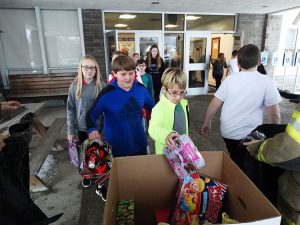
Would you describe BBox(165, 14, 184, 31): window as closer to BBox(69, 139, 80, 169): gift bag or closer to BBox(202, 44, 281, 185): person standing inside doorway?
BBox(202, 44, 281, 185): person standing inside doorway

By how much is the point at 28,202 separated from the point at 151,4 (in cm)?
648

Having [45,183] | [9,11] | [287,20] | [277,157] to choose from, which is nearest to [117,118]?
[277,157]

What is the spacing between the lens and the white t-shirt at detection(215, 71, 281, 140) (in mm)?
2014

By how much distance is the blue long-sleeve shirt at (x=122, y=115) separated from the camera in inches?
77.0

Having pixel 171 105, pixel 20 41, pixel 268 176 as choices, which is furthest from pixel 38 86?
pixel 268 176

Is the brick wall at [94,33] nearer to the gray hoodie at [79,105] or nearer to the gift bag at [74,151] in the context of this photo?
the gray hoodie at [79,105]

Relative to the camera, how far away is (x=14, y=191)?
104 cm

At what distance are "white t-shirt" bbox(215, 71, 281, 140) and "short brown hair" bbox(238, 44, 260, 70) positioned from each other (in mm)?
72

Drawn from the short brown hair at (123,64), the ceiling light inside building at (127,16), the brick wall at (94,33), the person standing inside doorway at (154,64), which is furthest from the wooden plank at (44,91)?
the short brown hair at (123,64)

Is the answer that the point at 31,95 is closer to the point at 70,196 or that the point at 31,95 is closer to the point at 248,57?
the point at 70,196

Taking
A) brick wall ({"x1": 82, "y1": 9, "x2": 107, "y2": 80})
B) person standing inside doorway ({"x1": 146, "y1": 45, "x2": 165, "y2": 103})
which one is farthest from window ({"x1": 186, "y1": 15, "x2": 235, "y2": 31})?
person standing inside doorway ({"x1": 146, "y1": 45, "x2": 165, "y2": 103})

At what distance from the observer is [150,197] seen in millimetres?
1141

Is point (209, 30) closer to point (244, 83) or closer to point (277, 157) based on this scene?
point (244, 83)

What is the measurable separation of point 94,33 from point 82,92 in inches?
204
